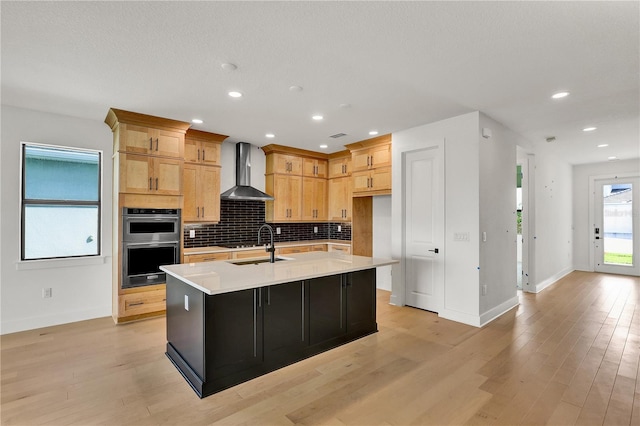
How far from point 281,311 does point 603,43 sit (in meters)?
3.34

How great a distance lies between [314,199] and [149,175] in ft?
10.5

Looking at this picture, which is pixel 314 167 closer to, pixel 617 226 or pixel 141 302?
pixel 141 302

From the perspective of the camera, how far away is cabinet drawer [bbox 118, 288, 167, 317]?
160 inches

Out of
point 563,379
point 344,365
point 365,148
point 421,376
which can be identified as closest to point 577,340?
point 563,379

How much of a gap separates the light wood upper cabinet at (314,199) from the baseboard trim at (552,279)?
167 inches

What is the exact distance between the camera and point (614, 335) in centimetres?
367

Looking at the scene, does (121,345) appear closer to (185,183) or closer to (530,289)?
(185,183)

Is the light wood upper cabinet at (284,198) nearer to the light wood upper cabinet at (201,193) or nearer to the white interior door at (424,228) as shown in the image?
the light wood upper cabinet at (201,193)

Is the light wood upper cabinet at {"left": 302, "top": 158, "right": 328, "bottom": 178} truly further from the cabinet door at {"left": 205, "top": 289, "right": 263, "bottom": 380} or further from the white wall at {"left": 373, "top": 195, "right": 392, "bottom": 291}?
the cabinet door at {"left": 205, "top": 289, "right": 263, "bottom": 380}

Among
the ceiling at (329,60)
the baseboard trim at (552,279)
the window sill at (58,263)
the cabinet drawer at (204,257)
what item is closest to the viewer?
the ceiling at (329,60)

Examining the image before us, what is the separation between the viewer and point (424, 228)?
4641mm

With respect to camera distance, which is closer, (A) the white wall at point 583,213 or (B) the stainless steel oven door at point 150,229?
(B) the stainless steel oven door at point 150,229

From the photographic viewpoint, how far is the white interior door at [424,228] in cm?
442

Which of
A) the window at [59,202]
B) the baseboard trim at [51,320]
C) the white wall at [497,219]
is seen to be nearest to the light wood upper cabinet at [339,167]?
the white wall at [497,219]
